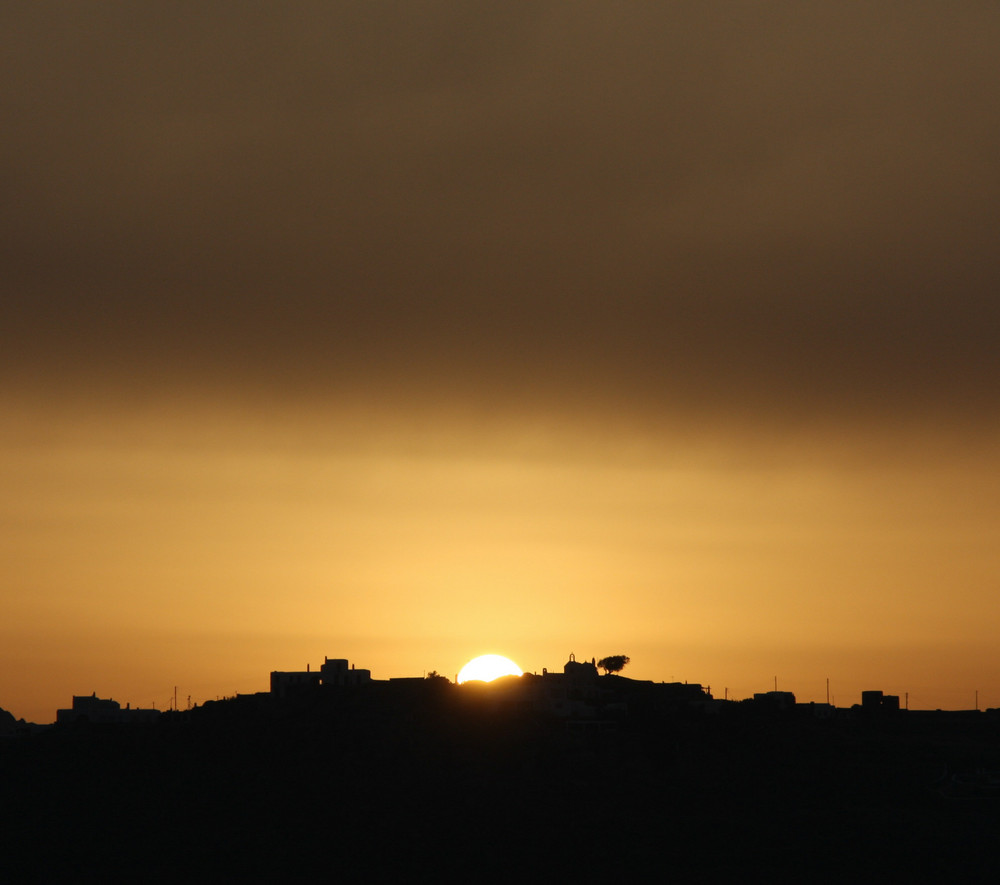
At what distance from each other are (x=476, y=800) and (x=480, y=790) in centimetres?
254

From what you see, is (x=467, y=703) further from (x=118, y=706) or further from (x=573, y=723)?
(x=118, y=706)

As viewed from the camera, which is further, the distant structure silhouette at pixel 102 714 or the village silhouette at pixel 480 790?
the distant structure silhouette at pixel 102 714

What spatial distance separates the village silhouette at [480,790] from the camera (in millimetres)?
119875

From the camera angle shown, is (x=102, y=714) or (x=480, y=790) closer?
(x=480, y=790)

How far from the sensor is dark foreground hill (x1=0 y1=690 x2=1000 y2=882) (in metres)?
119

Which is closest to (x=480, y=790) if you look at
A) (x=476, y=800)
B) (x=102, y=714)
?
(x=476, y=800)

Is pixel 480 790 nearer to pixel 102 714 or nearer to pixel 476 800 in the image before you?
pixel 476 800

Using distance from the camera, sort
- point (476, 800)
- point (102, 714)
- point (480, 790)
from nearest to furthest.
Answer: point (476, 800) < point (480, 790) < point (102, 714)

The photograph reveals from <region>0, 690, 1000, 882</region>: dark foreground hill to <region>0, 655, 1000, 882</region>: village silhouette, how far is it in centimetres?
28

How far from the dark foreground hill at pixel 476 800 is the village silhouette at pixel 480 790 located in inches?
11.0

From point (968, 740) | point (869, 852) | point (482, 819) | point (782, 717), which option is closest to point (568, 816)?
point (482, 819)

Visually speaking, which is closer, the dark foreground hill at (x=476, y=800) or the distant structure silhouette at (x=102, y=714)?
the dark foreground hill at (x=476, y=800)

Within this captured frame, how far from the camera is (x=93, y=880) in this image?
116m

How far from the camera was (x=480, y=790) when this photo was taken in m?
136
